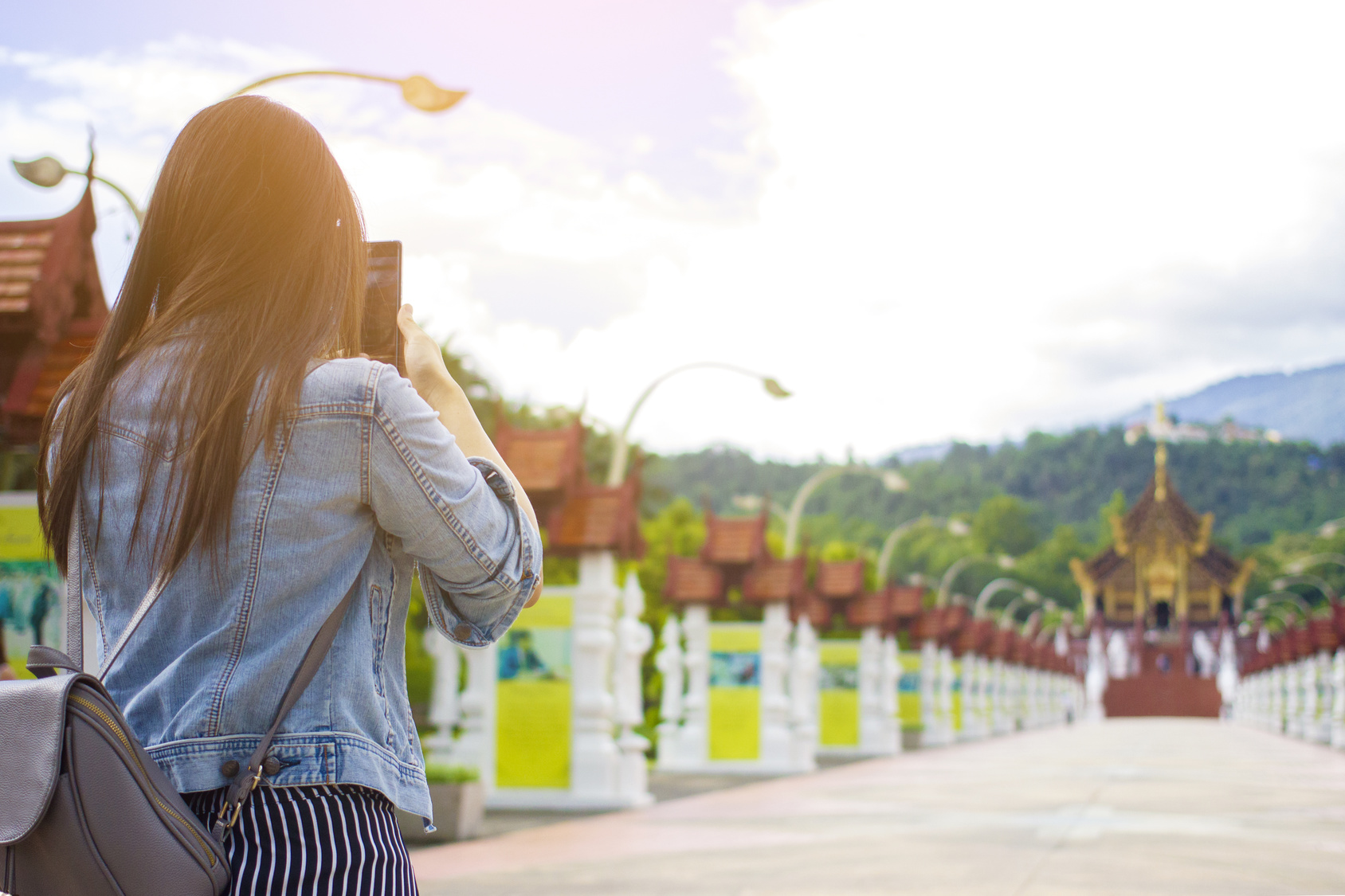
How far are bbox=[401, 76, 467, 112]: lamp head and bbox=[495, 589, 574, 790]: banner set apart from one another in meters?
6.22

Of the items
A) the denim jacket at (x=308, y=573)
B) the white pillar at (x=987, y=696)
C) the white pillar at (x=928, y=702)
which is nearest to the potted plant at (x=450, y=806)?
the denim jacket at (x=308, y=573)

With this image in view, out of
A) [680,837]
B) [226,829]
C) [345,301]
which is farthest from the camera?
[680,837]

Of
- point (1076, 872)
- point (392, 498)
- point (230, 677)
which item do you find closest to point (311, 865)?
point (230, 677)

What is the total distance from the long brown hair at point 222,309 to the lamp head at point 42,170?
9.32m

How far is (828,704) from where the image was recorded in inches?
1217

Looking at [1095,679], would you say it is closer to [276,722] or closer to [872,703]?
[872,703]

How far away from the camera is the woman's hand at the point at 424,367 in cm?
193

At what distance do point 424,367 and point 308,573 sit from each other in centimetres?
36

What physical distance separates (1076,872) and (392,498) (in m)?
8.70

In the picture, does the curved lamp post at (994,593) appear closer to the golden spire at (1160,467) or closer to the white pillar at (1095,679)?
the white pillar at (1095,679)

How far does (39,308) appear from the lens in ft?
32.2

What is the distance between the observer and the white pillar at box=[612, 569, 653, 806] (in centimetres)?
1595

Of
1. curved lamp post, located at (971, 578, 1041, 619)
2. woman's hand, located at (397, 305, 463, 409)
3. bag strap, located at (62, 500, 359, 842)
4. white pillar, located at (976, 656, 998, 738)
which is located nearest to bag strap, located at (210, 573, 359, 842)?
bag strap, located at (62, 500, 359, 842)

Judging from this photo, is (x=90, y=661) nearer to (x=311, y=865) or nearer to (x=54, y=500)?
(x=54, y=500)
